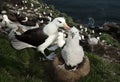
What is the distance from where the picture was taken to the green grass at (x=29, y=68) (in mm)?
13180

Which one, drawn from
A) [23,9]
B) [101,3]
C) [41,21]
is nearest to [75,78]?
[41,21]

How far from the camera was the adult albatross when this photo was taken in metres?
14.5

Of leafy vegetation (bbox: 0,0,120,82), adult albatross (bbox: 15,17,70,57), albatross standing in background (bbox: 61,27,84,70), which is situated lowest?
leafy vegetation (bbox: 0,0,120,82)

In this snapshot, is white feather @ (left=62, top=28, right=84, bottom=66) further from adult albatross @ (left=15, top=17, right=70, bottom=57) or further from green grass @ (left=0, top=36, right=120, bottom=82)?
adult albatross @ (left=15, top=17, right=70, bottom=57)

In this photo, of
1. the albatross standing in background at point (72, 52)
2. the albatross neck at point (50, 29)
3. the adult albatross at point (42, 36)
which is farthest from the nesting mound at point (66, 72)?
the albatross neck at point (50, 29)

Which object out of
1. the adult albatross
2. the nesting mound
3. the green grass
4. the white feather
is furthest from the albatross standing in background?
the adult albatross

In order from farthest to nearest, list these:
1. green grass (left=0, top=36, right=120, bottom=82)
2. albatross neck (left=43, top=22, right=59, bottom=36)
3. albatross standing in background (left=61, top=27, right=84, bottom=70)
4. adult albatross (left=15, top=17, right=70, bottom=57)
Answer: albatross neck (left=43, top=22, right=59, bottom=36) < adult albatross (left=15, top=17, right=70, bottom=57) < green grass (left=0, top=36, right=120, bottom=82) < albatross standing in background (left=61, top=27, right=84, bottom=70)

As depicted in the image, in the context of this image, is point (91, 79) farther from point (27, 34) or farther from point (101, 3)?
point (101, 3)

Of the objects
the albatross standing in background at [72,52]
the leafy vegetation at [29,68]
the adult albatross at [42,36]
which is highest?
the albatross standing in background at [72,52]

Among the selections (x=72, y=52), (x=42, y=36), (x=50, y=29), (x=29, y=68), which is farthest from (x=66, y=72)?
(x=50, y=29)

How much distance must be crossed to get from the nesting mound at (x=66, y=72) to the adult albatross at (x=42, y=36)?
169cm

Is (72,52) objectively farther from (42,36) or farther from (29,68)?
(42,36)

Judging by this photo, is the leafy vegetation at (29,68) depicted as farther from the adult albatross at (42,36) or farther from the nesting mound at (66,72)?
the adult albatross at (42,36)

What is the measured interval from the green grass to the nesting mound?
0.36 m
